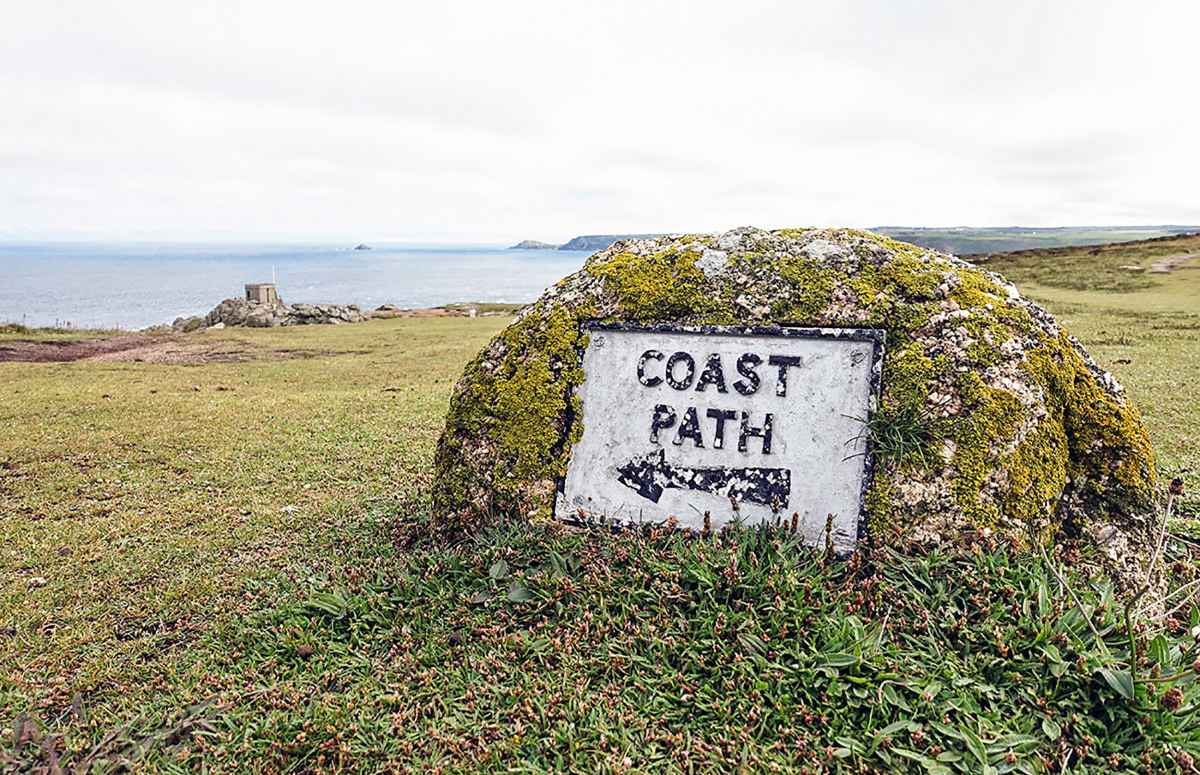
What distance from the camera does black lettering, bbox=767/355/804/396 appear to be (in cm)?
410

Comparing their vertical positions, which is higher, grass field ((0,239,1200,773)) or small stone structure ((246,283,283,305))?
small stone structure ((246,283,283,305))

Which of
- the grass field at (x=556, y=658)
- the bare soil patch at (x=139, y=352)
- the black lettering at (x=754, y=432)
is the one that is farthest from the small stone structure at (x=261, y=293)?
the black lettering at (x=754, y=432)

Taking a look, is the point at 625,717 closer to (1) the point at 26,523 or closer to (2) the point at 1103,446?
(2) the point at 1103,446

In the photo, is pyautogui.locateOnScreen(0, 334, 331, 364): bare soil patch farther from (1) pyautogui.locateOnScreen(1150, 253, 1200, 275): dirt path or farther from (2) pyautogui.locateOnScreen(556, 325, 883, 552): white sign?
(1) pyautogui.locateOnScreen(1150, 253, 1200, 275): dirt path

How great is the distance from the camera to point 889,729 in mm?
2818

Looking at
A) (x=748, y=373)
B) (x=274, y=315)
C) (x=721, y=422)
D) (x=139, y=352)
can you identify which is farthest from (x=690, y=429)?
(x=274, y=315)

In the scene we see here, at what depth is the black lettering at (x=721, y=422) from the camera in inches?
164

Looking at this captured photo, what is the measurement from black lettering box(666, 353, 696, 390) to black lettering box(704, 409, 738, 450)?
239 millimetres

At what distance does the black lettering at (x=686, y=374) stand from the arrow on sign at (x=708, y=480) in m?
0.40

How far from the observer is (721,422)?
13.7 ft

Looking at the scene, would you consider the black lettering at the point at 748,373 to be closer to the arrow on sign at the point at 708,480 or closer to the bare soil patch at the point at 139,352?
the arrow on sign at the point at 708,480

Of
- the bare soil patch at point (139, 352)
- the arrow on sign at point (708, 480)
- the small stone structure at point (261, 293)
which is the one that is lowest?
the bare soil patch at point (139, 352)

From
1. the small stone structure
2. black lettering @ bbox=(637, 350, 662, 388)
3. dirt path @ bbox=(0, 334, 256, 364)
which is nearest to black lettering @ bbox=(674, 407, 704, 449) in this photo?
black lettering @ bbox=(637, 350, 662, 388)

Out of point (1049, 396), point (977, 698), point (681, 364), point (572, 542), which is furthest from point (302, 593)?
point (1049, 396)
